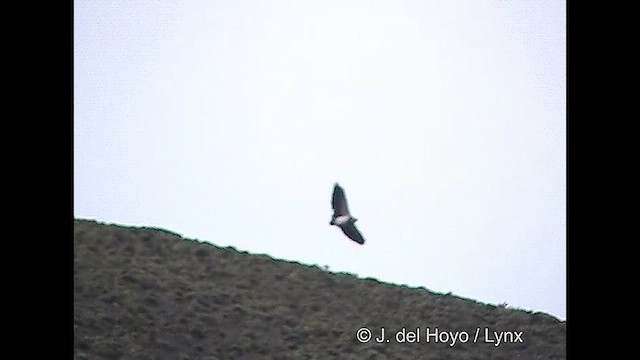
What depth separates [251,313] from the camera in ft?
22.4

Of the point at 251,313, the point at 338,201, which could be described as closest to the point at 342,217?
the point at 338,201

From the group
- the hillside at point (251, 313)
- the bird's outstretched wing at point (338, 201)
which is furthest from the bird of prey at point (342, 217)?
the hillside at point (251, 313)

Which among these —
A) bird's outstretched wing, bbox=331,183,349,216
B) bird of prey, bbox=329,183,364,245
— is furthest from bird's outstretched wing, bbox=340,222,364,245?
bird's outstretched wing, bbox=331,183,349,216

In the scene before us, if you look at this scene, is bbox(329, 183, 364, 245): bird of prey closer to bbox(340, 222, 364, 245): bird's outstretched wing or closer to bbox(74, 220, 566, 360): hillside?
bbox(340, 222, 364, 245): bird's outstretched wing

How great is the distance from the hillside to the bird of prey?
17.8 inches

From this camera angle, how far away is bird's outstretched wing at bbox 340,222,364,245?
6836mm

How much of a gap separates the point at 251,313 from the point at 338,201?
1.07 meters

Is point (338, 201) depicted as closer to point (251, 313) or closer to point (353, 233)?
point (353, 233)

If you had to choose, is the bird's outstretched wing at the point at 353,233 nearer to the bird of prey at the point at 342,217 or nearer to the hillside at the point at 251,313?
the bird of prey at the point at 342,217

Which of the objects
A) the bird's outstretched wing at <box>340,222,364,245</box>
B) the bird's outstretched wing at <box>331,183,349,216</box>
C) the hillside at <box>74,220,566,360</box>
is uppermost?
the bird's outstretched wing at <box>331,183,349,216</box>
